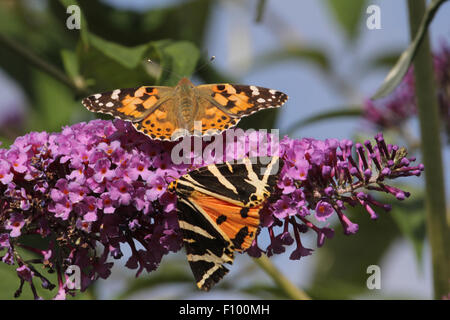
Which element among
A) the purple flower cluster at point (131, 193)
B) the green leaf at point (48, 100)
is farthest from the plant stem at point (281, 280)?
the green leaf at point (48, 100)

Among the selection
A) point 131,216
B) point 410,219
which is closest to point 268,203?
point 131,216

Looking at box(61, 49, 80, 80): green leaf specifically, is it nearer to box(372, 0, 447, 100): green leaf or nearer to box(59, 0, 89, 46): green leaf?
box(59, 0, 89, 46): green leaf

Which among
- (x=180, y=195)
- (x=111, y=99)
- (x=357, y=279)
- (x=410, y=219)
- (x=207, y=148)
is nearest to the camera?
(x=180, y=195)

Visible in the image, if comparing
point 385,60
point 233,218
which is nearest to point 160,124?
point 233,218

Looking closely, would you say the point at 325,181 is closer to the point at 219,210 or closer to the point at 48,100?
the point at 219,210

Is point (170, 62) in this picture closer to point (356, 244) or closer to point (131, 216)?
point (131, 216)
